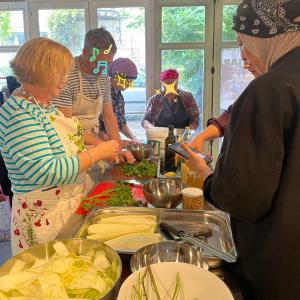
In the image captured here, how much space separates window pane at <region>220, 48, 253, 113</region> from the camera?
13.1ft

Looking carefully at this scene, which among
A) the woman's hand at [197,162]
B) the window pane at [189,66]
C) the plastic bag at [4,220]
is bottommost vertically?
the plastic bag at [4,220]

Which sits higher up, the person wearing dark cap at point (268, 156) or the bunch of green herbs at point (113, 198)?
the person wearing dark cap at point (268, 156)

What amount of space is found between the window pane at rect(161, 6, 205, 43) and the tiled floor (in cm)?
272

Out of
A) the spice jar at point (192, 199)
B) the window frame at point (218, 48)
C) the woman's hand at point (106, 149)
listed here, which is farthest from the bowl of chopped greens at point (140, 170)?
the window frame at point (218, 48)

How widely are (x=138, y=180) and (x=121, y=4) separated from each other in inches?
107

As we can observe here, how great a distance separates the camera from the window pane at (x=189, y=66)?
4.04 m

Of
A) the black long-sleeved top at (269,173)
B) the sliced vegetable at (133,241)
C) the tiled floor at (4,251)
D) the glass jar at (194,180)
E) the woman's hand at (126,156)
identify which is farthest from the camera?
the tiled floor at (4,251)

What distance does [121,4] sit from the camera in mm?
3922

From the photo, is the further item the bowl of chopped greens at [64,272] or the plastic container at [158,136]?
the plastic container at [158,136]

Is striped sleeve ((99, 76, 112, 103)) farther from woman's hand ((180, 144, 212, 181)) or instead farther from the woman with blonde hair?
woman's hand ((180, 144, 212, 181))

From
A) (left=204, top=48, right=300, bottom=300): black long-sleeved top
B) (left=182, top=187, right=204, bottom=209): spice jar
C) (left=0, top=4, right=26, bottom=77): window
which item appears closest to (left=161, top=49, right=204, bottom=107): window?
(left=0, top=4, right=26, bottom=77): window

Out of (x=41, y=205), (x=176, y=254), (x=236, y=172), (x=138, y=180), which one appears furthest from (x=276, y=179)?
(x=138, y=180)

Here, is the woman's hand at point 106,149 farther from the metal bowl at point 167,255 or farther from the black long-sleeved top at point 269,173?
the black long-sleeved top at point 269,173

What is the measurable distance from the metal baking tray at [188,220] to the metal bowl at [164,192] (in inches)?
2.2
